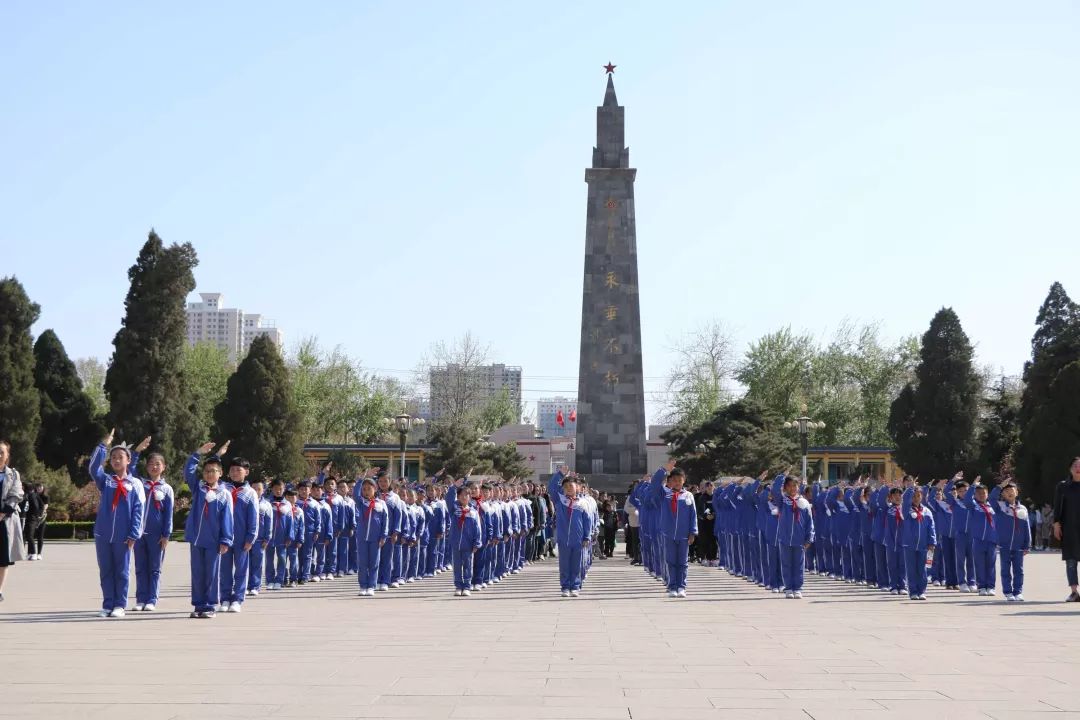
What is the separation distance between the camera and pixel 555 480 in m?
18.8

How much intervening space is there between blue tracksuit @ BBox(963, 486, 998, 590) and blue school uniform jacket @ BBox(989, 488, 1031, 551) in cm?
8

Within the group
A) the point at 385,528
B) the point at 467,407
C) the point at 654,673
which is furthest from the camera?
the point at 467,407

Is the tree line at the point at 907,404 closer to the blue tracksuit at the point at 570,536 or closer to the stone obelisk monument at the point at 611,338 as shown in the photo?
the stone obelisk monument at the point at 611,338

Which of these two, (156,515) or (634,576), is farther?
(634,576)

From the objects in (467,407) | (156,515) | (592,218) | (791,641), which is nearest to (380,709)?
(791,641)

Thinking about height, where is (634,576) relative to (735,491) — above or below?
below

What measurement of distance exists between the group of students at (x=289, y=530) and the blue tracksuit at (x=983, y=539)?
5324 mm

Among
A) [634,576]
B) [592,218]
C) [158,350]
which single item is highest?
[592,218]

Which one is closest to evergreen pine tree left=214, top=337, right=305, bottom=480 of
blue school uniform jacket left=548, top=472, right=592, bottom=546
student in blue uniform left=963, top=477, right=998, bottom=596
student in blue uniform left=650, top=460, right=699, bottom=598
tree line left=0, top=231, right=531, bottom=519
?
tree line left=0, top=231, right=531, bottom=519

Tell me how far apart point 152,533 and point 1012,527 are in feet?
36.5

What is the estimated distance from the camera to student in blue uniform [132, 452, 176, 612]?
13414 mm

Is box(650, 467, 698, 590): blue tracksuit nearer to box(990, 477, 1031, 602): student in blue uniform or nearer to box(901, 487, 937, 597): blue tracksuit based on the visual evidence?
box(901, 487, 937, 597): blue tracksuit

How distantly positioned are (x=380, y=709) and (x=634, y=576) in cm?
1639

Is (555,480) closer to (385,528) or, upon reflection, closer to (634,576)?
(385,528)
